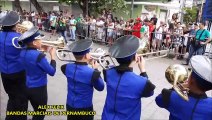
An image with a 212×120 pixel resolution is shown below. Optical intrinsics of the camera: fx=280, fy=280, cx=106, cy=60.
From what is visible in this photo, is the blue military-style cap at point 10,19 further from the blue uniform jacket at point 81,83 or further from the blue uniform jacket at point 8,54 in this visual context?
the blue uniform jacket at point 81,83

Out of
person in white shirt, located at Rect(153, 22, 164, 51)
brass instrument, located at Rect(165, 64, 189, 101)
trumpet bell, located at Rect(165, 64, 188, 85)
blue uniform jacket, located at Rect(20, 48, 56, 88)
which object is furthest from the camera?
person in white shirt, located at Rect(153, 22, 164, 51)

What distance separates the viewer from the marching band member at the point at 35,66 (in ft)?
12.2

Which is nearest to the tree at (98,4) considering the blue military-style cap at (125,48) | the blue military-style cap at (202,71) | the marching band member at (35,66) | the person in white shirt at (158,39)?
the person in white shirt at (158,39)

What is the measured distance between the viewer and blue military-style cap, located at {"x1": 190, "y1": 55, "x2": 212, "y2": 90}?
2191mm

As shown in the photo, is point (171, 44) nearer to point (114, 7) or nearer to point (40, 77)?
point (40, 77)

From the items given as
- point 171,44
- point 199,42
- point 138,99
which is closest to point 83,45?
point 138,99

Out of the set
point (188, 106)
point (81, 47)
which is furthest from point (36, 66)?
point (188, 106)

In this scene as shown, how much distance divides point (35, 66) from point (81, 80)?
817 mm

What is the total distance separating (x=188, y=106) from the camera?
2.31 m

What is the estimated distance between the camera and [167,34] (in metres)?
11.0

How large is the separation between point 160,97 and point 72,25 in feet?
42.0

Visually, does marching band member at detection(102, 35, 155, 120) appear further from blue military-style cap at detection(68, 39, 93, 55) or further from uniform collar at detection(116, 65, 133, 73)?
blue military-style cap at detection(68, 39, 93, 55)

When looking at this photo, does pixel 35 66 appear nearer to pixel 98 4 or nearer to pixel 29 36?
pixel 29 36

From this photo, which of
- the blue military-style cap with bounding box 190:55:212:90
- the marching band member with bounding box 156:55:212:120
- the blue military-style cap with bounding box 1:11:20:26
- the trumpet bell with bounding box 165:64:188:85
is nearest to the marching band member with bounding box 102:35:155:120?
the trumpet bell with bounding box 165:64:188:85
